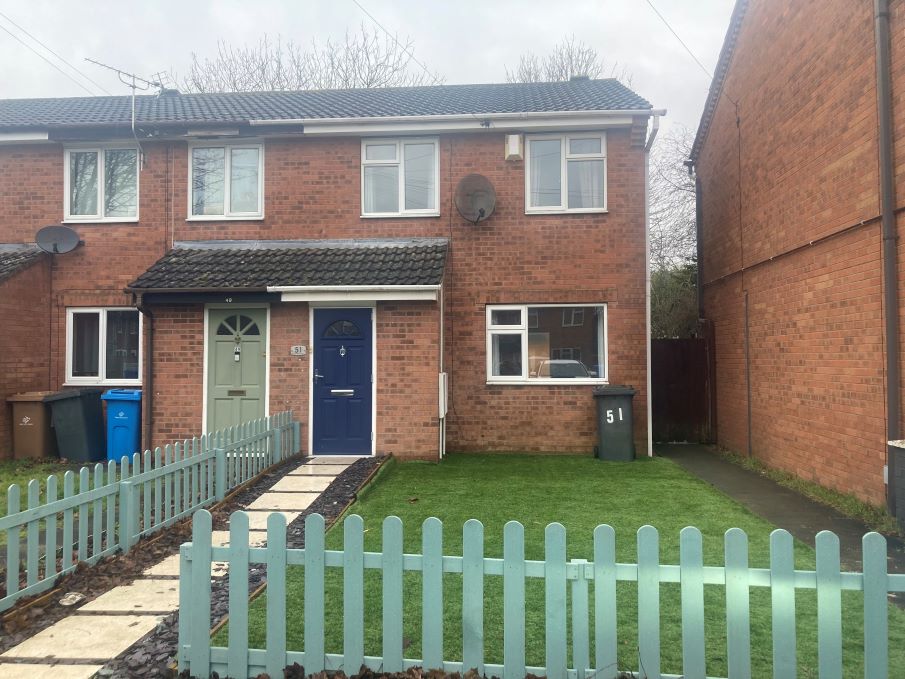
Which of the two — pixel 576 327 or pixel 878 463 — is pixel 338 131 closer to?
pixel 576 327

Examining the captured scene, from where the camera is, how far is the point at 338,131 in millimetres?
10617

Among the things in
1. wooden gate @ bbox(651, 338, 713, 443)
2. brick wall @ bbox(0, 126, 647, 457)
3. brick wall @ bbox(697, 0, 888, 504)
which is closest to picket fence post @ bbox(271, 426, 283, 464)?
brick wall @ bbox(0, 126, 647, 457)

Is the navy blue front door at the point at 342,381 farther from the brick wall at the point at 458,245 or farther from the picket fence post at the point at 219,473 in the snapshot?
the picket fence post at the point at 219,473

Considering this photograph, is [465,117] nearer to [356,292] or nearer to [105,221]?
[356,292]

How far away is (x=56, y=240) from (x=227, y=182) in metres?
3.00

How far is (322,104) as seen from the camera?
12.5 m

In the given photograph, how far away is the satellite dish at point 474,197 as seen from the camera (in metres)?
10.5

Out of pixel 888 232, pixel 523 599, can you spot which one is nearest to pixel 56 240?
pixel 523 599

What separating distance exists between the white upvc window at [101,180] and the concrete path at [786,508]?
1043 cm

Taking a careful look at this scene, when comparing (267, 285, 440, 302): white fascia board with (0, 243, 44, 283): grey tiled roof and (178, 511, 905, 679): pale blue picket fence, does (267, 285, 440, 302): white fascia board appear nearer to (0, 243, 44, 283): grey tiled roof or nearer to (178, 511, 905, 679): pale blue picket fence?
(0, 243, 44, 283): grey tiled roof

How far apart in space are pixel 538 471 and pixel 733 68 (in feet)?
26.5

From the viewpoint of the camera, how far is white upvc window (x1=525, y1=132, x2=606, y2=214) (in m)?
10.6

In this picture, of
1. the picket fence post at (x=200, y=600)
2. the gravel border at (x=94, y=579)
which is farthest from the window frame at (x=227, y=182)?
the picket fence post at (x=200, y=600)

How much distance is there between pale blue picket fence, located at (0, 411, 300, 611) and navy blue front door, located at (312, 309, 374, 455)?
1.37m
